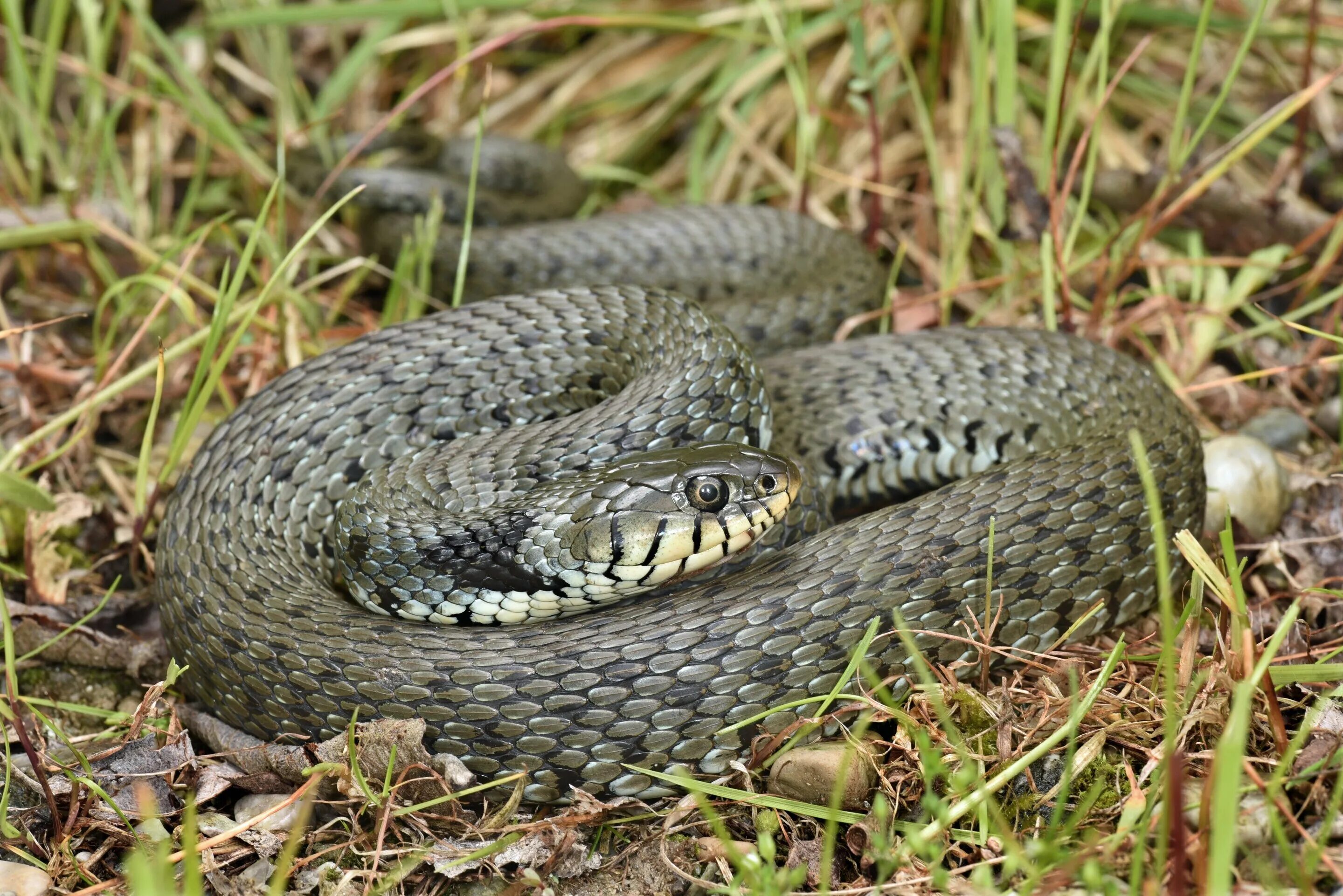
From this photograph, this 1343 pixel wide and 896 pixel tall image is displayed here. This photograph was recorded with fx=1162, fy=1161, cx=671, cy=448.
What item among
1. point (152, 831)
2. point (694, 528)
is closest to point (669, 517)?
point (694, 528)

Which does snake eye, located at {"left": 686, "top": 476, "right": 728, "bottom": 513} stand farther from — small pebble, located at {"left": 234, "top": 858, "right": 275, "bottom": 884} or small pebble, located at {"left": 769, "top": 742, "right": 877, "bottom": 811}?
small pebble, located at {"left": 234, "top": 858, "right": 275, "bottom": 884}

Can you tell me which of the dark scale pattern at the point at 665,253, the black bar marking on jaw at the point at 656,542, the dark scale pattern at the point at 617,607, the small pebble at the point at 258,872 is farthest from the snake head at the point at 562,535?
the dark scale pattern at the point at 665,253

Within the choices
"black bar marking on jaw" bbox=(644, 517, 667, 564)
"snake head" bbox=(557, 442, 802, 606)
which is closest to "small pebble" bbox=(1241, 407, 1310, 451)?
"snake head" bbox=(557, 442, 802, 606)

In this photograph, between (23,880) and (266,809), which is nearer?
(23,880)

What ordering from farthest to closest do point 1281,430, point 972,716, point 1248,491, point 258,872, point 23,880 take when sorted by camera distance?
1. point 1281,430
2. point 1248,491
3. point 972,716
4. point 258,872
5. point 23,880

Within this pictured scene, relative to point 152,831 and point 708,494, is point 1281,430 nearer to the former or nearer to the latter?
point 708,494

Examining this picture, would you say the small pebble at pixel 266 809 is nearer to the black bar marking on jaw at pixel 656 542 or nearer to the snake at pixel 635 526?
the snake at pixel 635 526

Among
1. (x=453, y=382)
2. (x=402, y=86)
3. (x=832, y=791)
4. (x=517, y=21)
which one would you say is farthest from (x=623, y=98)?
(x=832, y=791)
